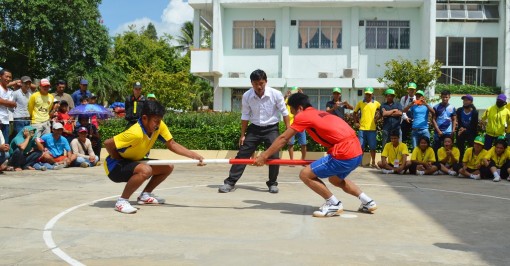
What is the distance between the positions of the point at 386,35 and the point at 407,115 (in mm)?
16902

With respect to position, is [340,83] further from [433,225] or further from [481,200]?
[433,225]

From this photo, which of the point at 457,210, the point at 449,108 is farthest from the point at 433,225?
the point at 449,108

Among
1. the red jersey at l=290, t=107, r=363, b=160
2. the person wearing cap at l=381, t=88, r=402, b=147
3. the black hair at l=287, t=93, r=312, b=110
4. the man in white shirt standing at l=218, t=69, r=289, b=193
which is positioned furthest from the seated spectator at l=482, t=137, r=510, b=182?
the black hair at l=287, t=93, r=312, b=110

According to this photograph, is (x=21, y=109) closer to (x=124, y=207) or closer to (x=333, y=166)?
(x=124, y=207)

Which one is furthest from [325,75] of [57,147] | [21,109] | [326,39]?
[21,109]

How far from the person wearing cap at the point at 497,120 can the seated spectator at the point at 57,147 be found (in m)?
9.99

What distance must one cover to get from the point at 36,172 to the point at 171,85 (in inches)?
1081

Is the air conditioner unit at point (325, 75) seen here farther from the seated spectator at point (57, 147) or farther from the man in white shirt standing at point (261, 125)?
the man in white shirt standing at point (261, 125)

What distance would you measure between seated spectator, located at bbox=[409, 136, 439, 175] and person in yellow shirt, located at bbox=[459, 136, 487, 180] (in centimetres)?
73

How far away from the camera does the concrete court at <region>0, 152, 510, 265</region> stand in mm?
5156

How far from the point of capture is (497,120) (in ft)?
43.4

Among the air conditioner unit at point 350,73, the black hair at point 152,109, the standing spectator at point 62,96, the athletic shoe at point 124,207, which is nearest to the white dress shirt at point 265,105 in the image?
the black hair at point 152,109

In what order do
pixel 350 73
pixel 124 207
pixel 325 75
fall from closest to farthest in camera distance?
pixel 124 207 → pixel 350 73 → pixel 325 75

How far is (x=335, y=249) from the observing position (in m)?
5.49
